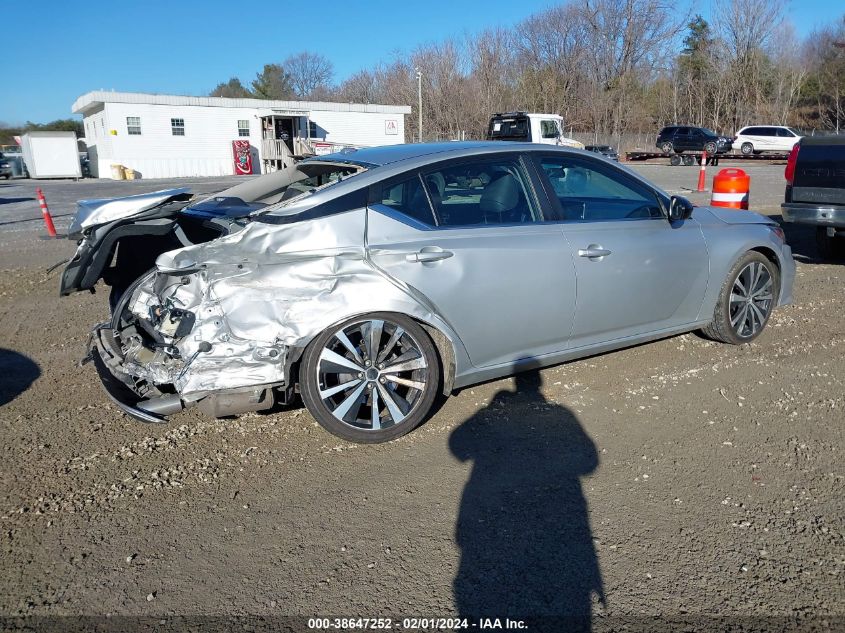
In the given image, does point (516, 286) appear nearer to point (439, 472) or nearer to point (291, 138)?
point (439, 472)

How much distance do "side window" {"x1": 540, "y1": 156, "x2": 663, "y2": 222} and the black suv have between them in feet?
111

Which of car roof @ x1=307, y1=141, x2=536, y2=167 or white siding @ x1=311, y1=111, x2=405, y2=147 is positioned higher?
white siding @ x1=311, y1=111, x2=405, y2=147

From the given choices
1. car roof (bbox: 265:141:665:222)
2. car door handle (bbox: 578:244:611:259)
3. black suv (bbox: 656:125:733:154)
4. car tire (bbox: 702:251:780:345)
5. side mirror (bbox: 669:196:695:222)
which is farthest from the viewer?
black suv (bbox: 656:125:733:154)

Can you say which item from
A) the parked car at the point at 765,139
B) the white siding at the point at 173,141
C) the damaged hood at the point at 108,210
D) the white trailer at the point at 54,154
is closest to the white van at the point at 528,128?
the parked car at the point at 765,139

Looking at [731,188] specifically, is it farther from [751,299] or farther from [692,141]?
[692,141]

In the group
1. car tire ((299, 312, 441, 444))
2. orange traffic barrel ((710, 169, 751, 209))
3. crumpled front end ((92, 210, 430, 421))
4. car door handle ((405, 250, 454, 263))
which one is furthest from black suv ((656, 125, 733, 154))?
crumpled front end ((92, 210, 430, 421))

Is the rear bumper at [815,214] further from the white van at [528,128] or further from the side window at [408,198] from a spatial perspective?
the white van at [528,128]

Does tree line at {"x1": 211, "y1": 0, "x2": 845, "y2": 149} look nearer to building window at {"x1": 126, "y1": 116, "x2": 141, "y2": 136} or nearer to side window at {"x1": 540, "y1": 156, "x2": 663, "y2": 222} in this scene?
building window at {"x1": 126, "y1": 116, "x2": 141, "y2": 136}

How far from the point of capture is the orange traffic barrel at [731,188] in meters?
7.71

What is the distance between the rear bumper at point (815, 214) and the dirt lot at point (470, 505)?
11.1 ft

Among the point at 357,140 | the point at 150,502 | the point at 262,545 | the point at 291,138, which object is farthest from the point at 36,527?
the point at 357,140

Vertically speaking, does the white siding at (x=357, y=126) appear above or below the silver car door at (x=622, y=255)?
above

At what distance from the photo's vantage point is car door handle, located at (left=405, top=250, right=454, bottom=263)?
364 cm

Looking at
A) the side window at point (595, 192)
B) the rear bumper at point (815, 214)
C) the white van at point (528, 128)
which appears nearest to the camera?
the side window at point (595, 192)
